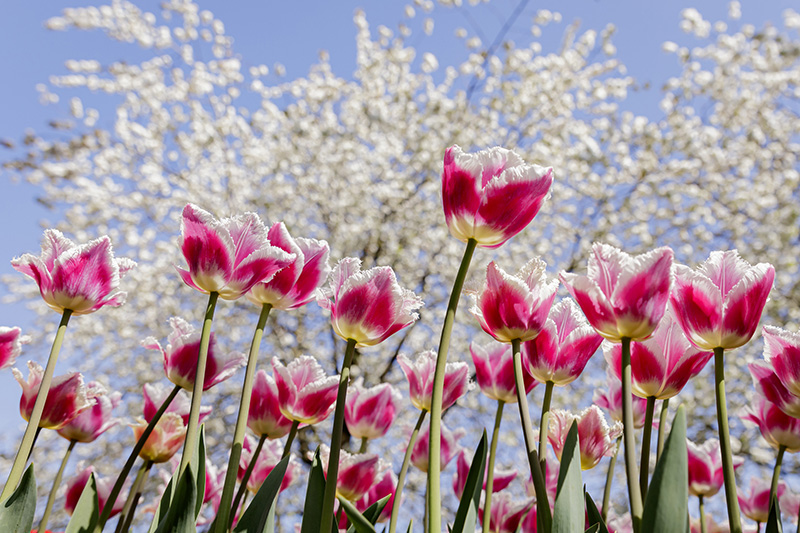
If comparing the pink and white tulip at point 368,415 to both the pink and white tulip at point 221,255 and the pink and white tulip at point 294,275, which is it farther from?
the pink and white tulip at point 221,255

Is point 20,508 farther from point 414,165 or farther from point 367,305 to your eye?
point 414,165

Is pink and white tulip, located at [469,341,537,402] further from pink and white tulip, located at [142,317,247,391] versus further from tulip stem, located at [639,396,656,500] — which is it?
pink and white tulip, located at [142,317,247,391]

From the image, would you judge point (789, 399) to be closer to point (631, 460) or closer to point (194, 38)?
point (631, 460)

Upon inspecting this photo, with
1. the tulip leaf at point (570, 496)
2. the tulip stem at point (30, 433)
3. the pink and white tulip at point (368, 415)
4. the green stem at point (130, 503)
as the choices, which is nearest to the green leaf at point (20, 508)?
the tulip stem at point (30, 433)

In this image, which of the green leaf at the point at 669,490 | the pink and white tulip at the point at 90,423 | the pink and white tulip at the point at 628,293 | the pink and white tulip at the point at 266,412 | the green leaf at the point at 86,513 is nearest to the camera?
the green leaf at the point at 669,490

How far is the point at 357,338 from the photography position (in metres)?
0.78

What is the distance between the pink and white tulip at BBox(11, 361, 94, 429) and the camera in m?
0.96

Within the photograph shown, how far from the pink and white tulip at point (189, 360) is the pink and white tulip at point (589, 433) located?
471 mm

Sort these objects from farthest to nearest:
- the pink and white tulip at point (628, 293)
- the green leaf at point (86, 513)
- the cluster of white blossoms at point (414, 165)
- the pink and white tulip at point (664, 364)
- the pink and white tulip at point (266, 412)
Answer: the cluster of white blossoms at point (414, 165) → the pink and white tulip at point (266, 412) → the green leaf at point (86, 513) → the pink and white tulip at point (664, 364) → the pink and white tulip at point (628, 293)

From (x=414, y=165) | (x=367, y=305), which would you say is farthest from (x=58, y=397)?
(x=414, y=165)

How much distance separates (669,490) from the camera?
0.56m

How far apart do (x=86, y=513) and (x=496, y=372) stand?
2.14ft

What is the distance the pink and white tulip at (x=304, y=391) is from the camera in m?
0.92

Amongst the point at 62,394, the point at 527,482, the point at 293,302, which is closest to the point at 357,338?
the point at 293,302
